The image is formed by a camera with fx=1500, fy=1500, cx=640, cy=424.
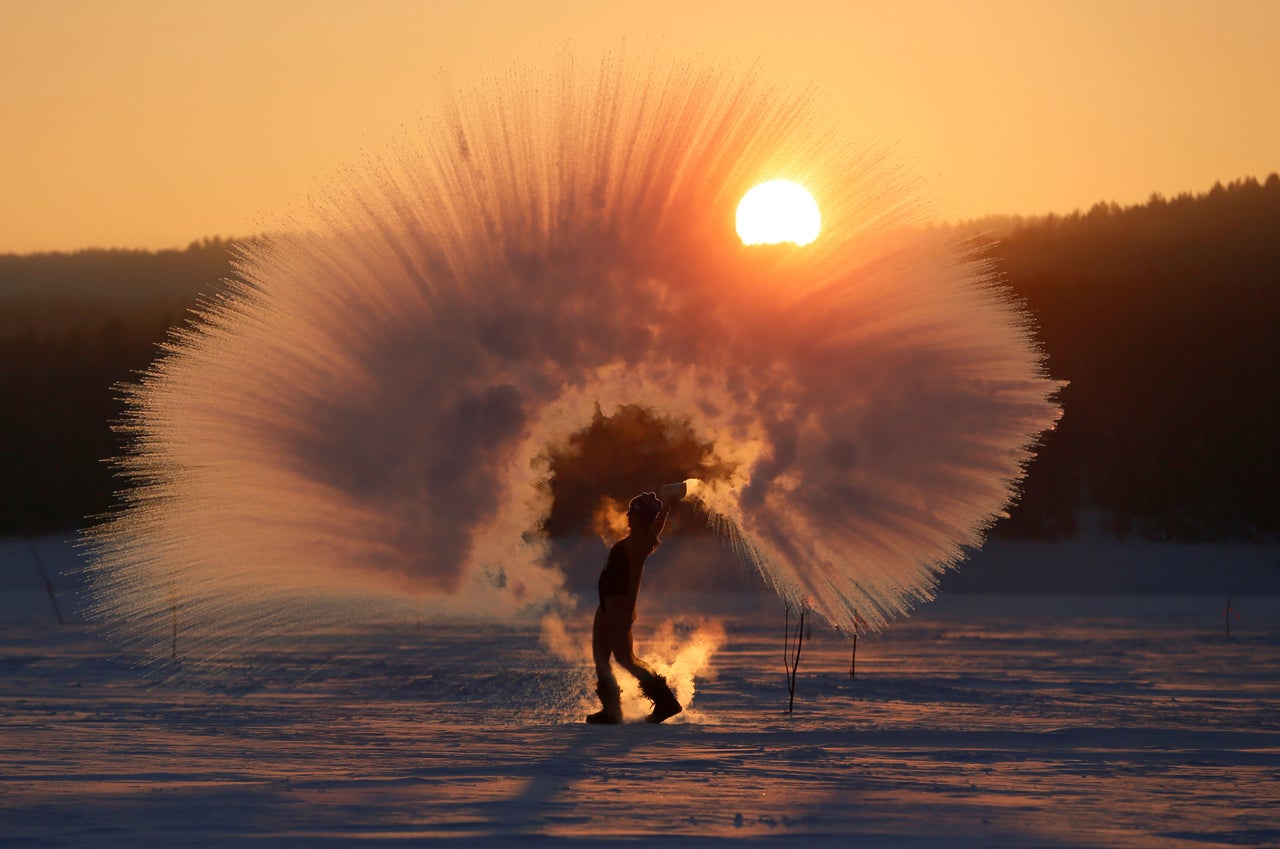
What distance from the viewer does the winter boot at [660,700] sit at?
11.7 metres

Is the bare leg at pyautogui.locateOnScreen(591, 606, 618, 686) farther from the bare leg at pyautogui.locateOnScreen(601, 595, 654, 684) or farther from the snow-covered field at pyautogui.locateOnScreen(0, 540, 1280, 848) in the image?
the snow-covered field at pyautogui.locateOnScreen(0, 540, 1280, 848)

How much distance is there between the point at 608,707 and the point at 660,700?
0.41 m

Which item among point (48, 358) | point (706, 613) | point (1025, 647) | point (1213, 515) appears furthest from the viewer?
point (48, 358)

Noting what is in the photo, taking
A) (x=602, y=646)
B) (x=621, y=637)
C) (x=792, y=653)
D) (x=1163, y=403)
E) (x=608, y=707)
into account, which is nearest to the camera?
(x=608, y=707)

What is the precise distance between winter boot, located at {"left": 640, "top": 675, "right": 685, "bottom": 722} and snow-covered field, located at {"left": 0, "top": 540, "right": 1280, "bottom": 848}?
0.13 metres

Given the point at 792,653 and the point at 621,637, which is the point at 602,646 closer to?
the point at 621,637

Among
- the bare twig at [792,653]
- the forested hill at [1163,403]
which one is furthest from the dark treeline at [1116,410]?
the bare twig at [792,653]

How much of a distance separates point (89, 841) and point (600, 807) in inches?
97.3

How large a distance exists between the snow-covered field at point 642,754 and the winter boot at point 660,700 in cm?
13

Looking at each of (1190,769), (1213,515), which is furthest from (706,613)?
(1213,515)

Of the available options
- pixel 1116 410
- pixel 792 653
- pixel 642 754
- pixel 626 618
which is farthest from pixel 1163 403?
pixel 642 754

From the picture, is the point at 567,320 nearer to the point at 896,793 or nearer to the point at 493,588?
the point at 493,588

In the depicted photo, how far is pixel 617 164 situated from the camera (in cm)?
1401

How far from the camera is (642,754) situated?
32.0 feet
